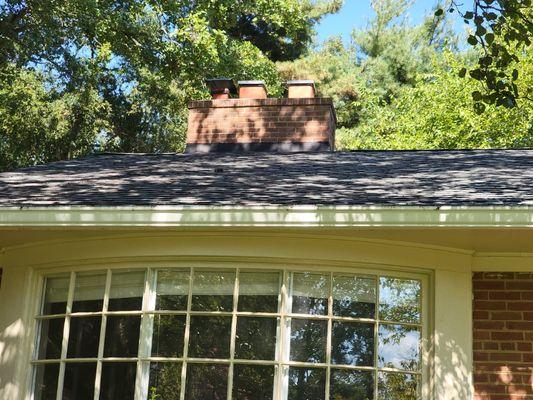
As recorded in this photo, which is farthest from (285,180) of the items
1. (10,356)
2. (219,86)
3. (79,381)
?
(219,86)

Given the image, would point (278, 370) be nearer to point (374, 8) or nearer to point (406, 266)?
point (406, 266)

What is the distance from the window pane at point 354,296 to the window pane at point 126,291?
150 cm

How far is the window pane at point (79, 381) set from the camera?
6.46 metres

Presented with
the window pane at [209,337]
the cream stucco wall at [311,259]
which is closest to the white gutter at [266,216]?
the cream stucco wall at [311,259]

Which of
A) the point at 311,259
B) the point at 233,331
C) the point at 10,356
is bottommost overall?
the point at 10,356

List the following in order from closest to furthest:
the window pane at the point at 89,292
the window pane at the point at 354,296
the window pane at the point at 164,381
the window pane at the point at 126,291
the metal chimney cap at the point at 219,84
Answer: the window pane at the point at 164,381
the window pane at the point at 354,296
the window pane at the point at 126,291
the window pane at the point at 89,292
the metal chimney cap at the point at 219,84

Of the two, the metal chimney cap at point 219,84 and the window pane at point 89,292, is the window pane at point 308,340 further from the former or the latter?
the metal chimney cap at point 219,84

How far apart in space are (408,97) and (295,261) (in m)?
18.2

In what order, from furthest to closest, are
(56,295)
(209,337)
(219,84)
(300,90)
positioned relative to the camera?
1. (219,84)
2. (300,90)
3. (56,295)
4. (209,337)

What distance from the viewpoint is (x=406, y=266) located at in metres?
6.47

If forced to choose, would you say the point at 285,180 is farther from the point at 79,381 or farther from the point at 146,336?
the point at 79,381

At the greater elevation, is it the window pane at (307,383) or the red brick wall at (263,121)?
the red brick wall at (263,121)

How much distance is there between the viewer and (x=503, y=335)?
652 centimetres

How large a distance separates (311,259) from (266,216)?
26.2 inches
